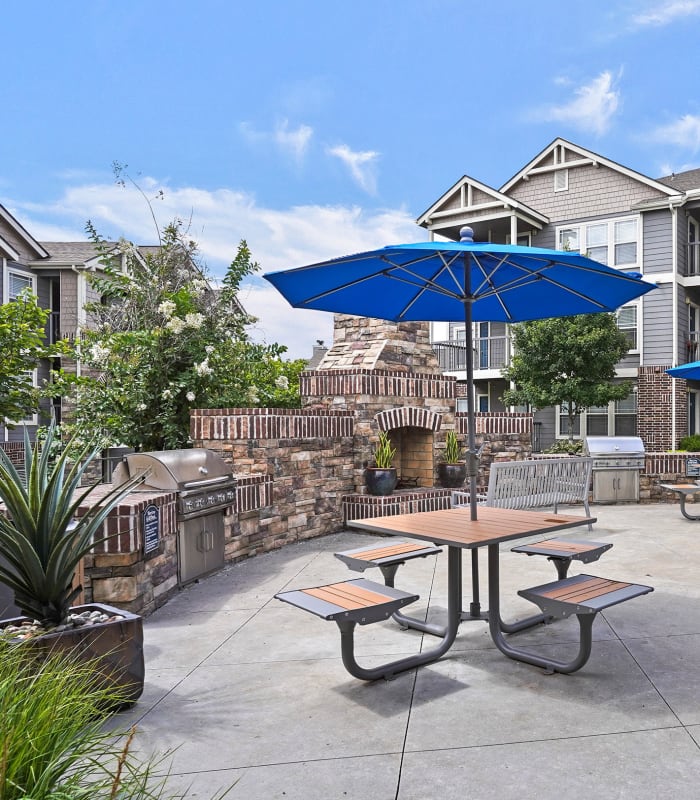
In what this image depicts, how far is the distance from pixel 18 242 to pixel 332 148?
32.0 ft

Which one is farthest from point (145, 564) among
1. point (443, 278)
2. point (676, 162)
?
point (676, 162)

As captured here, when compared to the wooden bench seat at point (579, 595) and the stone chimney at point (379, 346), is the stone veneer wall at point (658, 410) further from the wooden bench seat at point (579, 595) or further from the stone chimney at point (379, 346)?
the wooden bench seat at point (579, 595)

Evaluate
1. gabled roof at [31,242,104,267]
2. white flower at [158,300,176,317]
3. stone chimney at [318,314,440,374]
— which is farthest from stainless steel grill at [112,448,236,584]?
gabled roof at [31,242,104,267]

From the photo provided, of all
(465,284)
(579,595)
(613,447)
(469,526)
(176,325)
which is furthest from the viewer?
(613,447)

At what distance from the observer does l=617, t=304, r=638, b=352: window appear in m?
19.0

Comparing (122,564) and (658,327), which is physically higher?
(658,327)

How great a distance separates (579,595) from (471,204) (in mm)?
18073

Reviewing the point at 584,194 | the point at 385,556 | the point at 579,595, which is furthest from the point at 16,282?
the point at 579,595

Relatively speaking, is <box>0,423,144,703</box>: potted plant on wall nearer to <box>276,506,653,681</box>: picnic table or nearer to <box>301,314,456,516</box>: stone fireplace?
<box>276,506,653,681</box>: picnic table

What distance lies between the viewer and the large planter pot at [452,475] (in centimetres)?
967

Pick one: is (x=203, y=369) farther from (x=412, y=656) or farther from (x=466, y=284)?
(x=412, y=656)

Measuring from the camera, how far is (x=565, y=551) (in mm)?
4820

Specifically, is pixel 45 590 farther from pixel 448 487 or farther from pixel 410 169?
pixel 410 169

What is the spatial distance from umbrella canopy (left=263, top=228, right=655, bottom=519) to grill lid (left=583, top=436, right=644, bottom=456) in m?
6.34
